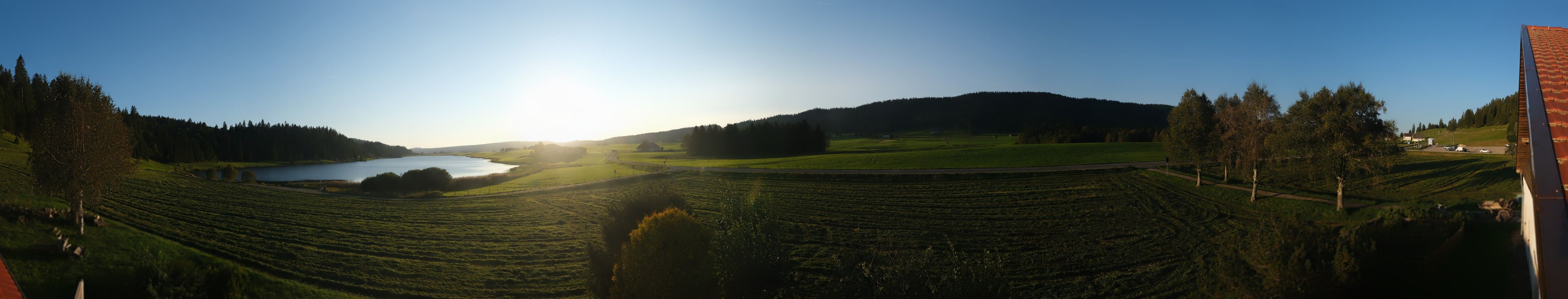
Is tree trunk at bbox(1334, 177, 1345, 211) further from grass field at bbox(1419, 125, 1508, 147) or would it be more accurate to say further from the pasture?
grass field at bbox(1419, 125, 1508, 147)

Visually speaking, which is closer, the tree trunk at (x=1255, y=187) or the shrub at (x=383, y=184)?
the tree trunk at (x=1255, y=187)

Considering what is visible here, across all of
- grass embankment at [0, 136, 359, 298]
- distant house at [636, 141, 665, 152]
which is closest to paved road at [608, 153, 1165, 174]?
grass embankment at [0, 136, 359, 298]

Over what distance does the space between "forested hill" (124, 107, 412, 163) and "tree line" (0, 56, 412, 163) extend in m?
0.12

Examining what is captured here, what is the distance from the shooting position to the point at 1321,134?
14.8 m

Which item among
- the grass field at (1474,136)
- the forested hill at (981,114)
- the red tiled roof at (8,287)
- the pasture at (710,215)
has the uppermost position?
the forested hill at (981,114)

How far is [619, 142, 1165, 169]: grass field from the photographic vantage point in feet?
129

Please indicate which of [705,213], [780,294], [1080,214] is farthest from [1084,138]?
[780,294]

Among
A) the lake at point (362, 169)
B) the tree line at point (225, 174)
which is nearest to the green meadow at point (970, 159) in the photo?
the lake at point (362, 169)

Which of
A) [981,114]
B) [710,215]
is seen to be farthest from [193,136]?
[981,114]

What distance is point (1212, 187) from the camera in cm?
2286

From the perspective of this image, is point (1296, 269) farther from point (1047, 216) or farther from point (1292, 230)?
point (1047, 216)

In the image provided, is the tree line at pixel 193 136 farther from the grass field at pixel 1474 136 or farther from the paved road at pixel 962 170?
the grass field at pixel 1474 136

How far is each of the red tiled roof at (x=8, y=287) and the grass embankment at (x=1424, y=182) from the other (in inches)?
715

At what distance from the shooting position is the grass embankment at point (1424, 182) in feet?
36.7
